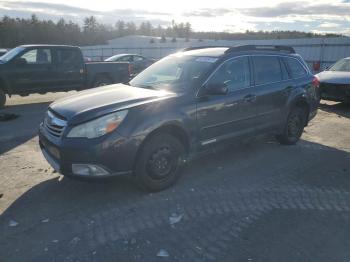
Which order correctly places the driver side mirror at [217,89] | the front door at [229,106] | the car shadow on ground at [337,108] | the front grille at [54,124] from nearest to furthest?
the front grille at [54,124]
the driver side mirror at [217,89]
the front door at [229,106]
the car shadow on ground at [337,108]

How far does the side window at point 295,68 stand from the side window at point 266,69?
0.39 metres

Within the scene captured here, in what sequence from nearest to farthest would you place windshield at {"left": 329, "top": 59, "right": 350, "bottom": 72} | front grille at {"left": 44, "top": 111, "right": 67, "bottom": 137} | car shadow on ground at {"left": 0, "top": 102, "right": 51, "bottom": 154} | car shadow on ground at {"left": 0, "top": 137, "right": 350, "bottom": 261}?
car shadow on ground at {"left": 0, "top": 137, "right": 350, "bottom": 261}, front grille at {"left": 44, "top": 111, "right": 67, "bottom": 137}, car shadow on ground at {"left": 0, "top": 102, "right": 51, "bottom": 154}, windshield at {"left": 329, "top": 59, "right": 350, "bottom": 72}

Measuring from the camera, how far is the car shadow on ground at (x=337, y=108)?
1055 centimetres

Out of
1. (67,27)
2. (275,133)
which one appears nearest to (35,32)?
(67,27)

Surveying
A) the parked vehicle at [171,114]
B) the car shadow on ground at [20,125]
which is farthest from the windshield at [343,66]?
the car shadow on ground at [20,125]

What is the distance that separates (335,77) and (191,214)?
9.31 m


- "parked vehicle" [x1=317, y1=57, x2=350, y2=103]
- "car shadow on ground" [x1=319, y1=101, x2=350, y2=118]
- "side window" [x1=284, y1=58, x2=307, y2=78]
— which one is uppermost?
"side window" [x1=284, y1=58, x2=307, y2=78]

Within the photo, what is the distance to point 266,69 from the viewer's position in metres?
6.04

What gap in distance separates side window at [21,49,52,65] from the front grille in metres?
7.38

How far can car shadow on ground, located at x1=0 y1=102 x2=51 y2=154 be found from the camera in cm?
679

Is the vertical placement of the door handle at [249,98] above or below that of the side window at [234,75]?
below

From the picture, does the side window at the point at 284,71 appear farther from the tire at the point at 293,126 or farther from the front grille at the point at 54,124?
the front grille at the point at 54,124

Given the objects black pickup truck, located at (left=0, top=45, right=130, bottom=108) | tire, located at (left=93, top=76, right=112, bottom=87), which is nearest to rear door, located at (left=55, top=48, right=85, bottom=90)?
black pickup truck, located at (left=0, top=45, right=130, bottom=108)

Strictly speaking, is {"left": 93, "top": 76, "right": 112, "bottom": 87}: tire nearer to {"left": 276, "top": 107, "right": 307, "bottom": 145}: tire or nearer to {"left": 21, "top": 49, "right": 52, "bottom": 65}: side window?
{"left": 21, "top": 49, "right": 52, "bottom": 65}: side window
